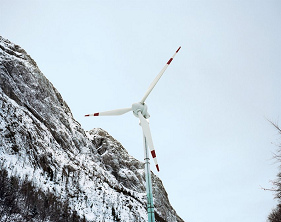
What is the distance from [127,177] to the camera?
2295 inches

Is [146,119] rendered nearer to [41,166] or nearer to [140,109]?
[140,109]

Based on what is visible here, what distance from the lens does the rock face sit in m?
22.2

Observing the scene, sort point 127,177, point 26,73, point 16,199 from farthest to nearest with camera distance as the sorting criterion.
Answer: point 127,177 → point 26,73 → point 16,199

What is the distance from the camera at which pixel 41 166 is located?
1104 inches

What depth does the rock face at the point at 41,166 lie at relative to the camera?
72.8ft

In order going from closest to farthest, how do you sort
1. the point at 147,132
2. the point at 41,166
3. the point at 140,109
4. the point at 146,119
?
the point at 147,132 < the point at 140,109 < the point at 146,119 < the point at 41,166

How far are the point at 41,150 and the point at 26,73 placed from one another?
21.3m

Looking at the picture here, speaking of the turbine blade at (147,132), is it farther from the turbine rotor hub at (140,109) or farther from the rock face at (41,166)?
the rock face at (41,166)

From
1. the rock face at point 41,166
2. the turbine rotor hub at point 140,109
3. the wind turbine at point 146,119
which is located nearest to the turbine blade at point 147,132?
the wind turbine at point 146,119

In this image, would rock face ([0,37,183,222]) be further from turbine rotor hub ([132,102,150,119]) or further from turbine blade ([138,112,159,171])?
turbine rotor hub ([132,102,150,119])

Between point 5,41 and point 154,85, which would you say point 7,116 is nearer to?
point 154,85

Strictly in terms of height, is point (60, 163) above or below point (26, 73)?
below

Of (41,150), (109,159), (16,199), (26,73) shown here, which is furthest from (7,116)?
(109,159)

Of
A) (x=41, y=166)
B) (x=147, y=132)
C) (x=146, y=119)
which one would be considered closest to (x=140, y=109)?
(x=146, y=119)
